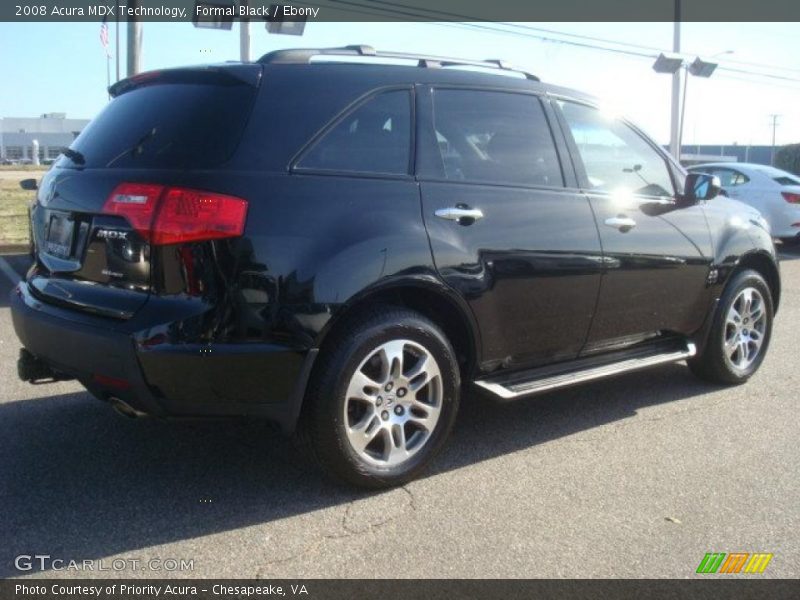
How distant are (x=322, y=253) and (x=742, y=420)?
293 centimetres

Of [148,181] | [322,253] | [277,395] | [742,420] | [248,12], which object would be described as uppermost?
[248,12]

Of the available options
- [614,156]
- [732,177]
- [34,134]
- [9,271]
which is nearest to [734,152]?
[34,134]

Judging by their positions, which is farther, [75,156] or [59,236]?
[75,156]

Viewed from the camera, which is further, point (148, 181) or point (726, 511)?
point (726, 511)

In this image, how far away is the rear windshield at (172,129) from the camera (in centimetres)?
345

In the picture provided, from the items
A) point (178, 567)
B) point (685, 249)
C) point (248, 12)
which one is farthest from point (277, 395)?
point (248, 12)

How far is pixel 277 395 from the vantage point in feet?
11.1

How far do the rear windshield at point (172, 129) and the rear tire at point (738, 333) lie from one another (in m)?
3.46

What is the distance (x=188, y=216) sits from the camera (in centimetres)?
328

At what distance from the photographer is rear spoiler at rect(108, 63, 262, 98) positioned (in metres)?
3.63

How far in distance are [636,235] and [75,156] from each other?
2994 millimetres

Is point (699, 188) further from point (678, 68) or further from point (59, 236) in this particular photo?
point (678, 68)

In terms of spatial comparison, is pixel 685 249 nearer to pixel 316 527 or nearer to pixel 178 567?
pixel 316 527

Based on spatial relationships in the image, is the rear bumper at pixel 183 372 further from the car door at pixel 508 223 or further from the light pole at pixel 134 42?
the light pole at pixel 134 42
